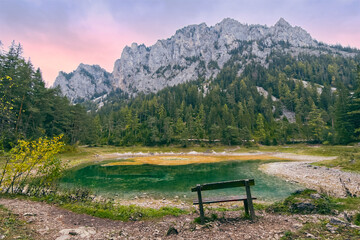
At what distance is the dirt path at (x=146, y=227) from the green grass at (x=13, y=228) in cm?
29

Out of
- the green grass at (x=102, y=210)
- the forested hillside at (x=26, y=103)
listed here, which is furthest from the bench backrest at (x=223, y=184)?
the forested hillside at (x=26, y=103)

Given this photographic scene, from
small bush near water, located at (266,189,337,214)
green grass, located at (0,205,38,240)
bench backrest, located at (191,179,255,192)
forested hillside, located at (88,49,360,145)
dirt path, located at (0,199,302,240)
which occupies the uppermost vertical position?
forested hillside, located at (88,49,360,145)

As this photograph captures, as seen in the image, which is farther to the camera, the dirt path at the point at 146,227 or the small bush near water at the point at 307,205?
the small bush near water at the point at 307,205

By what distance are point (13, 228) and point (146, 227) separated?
5272 millimetres

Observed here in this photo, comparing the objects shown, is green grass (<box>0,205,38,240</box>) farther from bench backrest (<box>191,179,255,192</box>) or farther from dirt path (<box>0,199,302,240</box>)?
bench backrest (<box>191,179,255,192</box>)

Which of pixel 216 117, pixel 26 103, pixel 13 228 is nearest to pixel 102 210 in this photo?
pixel 13 228

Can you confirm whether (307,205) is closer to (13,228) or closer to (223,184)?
(223,184)

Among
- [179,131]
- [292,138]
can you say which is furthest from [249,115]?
[179,131]

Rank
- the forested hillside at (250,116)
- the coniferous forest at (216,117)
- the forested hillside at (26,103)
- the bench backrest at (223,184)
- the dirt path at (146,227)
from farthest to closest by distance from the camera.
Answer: the forested hillside at (250,116) < the coniferous forest at (216,117) < the forested hillside at (26,103) < the bench backrest at (223,184) < the dirt path at (146,227)

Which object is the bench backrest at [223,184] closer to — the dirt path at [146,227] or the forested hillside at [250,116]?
the dirt path at [146,227]

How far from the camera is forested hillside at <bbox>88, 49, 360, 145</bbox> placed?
91.7 meters

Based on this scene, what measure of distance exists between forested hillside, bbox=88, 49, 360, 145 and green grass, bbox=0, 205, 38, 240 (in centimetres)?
8457

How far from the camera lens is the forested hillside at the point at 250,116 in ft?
301

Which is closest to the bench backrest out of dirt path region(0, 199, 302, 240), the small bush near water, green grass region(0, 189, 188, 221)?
dirt path region(0, 199, 302, 240)
